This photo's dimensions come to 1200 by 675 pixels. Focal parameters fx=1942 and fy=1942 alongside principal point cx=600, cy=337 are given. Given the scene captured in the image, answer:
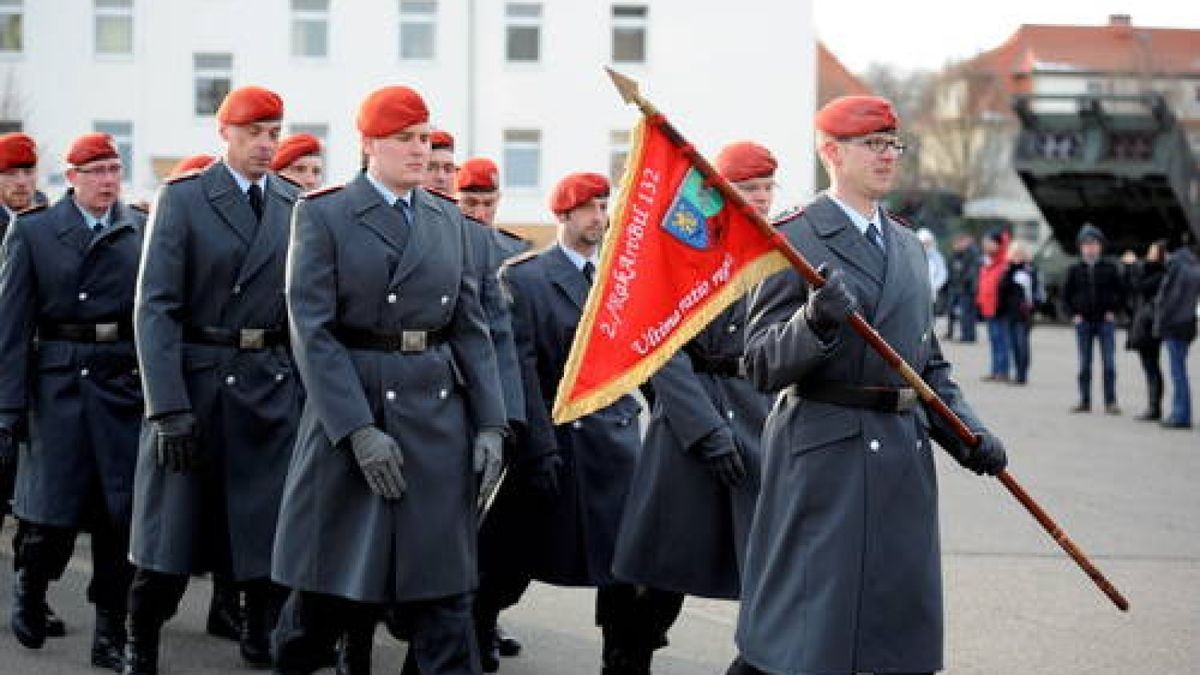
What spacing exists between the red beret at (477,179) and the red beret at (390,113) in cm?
229

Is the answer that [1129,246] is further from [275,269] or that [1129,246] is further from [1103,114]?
[275,269]

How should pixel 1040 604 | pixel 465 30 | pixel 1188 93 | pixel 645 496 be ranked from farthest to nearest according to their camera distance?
pixel 1188 93
pixel 465 30
pixel 1040 604
pixel 645 496

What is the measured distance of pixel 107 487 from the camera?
756 cm

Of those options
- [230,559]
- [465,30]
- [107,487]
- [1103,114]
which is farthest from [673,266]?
[465,30]

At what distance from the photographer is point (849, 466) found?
512 cm

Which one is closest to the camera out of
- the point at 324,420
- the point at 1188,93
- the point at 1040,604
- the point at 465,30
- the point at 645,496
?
the point at 324,420

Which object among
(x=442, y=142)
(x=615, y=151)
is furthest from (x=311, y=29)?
(x=442, y=142)

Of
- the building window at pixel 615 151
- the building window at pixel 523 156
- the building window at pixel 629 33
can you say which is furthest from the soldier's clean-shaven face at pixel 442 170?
the building window at pixel 629 33

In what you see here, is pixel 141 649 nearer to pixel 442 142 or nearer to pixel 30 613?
Answer: pixel 30 613

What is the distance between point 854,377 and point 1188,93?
8486 cm

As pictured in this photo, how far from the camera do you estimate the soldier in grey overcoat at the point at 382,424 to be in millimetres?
5613

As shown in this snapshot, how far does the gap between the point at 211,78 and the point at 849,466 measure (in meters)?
42.4

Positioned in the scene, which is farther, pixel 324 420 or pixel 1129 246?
pixel 1129 246

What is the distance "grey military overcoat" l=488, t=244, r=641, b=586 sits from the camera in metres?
7.14
